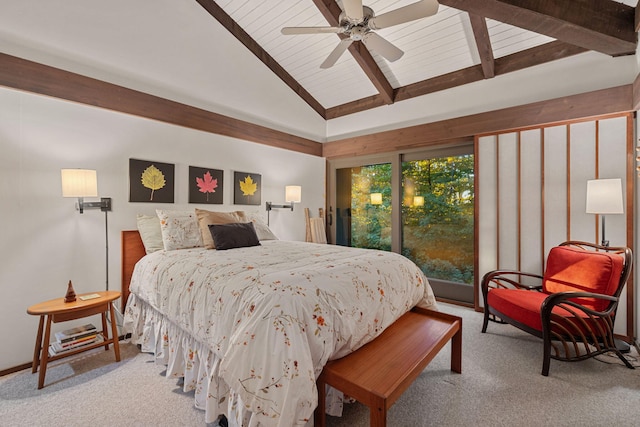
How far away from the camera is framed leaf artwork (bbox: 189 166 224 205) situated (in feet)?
11.1

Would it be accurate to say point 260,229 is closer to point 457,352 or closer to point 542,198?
point 457,352

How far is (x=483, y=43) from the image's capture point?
3057 millimetres

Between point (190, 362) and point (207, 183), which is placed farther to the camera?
point (207, 183)

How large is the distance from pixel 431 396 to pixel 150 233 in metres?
2.76

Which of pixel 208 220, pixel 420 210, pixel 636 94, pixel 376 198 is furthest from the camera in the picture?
pixel 376 198

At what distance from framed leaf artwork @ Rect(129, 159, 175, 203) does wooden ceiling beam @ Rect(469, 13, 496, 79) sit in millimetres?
3482

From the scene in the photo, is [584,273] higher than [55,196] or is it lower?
lower

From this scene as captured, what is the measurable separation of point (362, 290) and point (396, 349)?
16.1 inches

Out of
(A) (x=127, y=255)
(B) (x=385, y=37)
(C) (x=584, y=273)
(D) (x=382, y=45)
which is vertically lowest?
(C) (x=584, y=273)

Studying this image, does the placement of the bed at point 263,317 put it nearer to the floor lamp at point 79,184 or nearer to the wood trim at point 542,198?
the floor lamp at point 79,184

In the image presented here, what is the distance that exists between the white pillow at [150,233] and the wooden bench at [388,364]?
2110 millimetres

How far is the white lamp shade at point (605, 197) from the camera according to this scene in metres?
2.43

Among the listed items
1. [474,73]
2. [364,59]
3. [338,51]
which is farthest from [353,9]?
[474,73]

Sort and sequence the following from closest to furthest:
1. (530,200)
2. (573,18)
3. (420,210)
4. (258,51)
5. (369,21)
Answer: (573,18) → (369,21) → (530,200) → (258,51) → (420,210)
